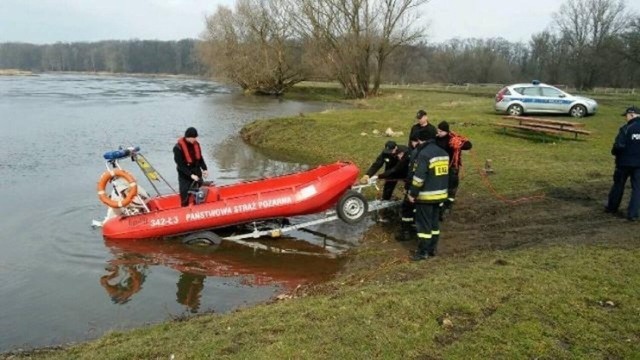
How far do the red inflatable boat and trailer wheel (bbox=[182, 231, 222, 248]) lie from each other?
113 millimetres

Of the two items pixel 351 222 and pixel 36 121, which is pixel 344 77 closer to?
pixel 36 121

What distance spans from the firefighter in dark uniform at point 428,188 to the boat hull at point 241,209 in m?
2.22

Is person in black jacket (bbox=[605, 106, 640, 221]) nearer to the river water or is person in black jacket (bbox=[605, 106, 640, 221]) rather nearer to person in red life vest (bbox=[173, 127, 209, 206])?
the river water

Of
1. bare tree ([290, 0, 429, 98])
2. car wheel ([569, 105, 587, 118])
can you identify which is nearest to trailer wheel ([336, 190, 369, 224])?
car wheel ([569, 105, 587, 118])

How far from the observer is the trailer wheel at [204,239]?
10.4 meters

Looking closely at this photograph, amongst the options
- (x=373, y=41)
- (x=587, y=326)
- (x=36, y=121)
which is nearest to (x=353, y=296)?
(x=587, y=326)

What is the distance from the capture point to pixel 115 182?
10930 millimetres

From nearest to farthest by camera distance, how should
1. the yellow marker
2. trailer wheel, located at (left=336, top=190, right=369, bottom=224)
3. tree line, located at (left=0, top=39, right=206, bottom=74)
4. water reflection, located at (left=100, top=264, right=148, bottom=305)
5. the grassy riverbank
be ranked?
the grassy riverbank < water reflection, located at (left=100, top=264, right=148, bottom=305) < trailer wheel, located at (left=336, top=190, right=369, bottom=224) < the yellow marker < tree line, located at (left=0, top=39, right=206, bottom=74)

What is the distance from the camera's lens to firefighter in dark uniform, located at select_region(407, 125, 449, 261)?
314 inches

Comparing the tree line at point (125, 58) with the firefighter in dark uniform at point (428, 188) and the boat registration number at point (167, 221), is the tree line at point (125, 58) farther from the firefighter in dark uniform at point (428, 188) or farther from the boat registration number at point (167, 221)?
the firefighter in dark uniform at point (428, 188)

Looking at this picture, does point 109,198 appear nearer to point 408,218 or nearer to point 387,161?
point 387,161

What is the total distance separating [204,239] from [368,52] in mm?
38665

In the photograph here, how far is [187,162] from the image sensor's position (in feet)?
34.4

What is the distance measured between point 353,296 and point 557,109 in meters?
20.4
